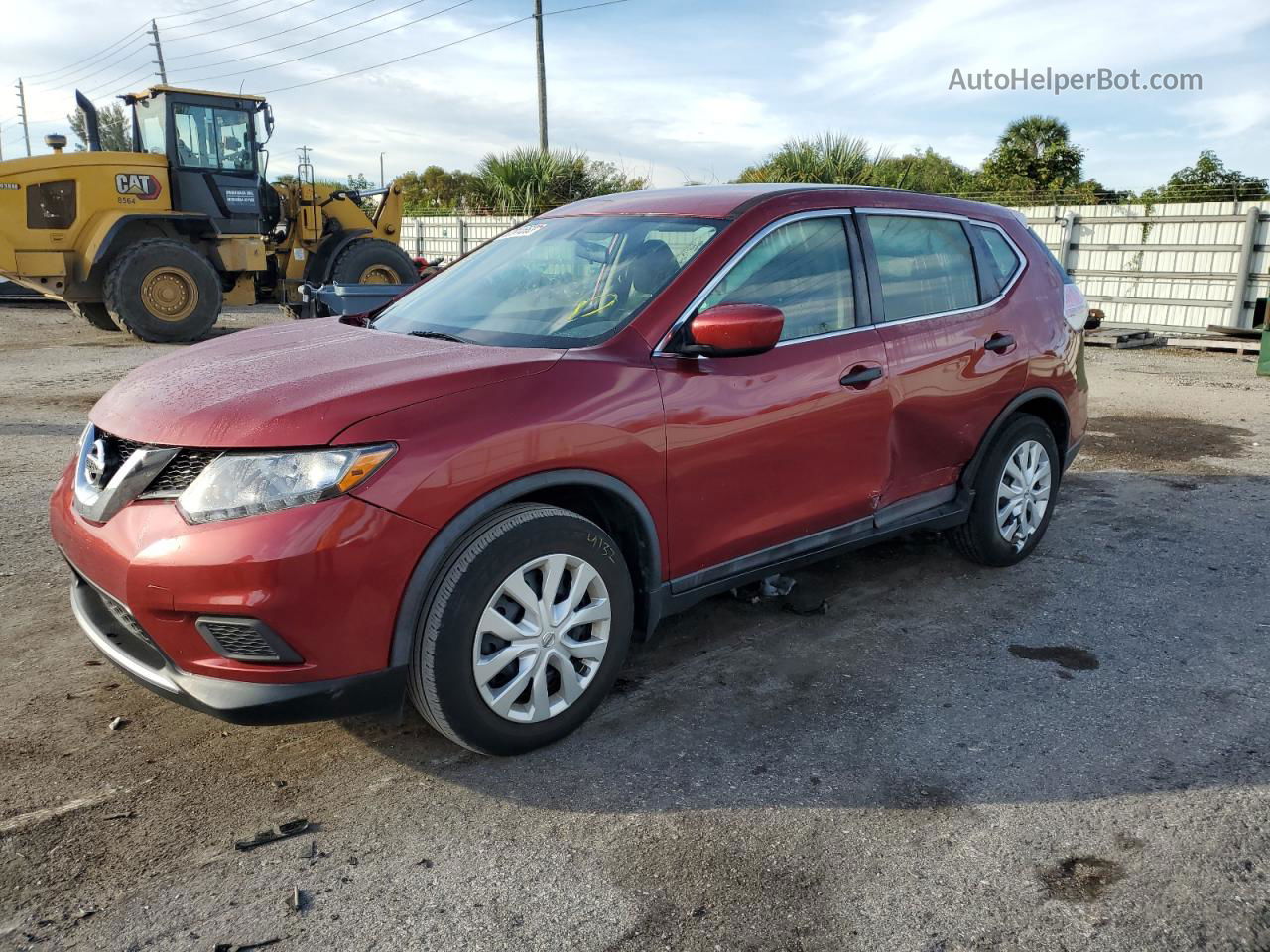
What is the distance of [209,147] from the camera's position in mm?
13680

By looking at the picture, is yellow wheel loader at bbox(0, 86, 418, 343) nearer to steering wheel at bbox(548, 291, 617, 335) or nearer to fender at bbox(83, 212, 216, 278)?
fender at bbox(83, 212, 216, 278)

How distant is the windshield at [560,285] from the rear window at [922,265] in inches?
34.1

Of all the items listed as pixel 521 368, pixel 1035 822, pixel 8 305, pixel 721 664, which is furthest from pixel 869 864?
pixel 8 305

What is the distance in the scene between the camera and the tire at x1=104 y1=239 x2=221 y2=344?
41.5 ft

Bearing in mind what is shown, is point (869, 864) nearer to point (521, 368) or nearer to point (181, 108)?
point (521, 368)

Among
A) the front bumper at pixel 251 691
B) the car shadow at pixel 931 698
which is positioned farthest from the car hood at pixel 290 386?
the car shadow at pixel 931 698

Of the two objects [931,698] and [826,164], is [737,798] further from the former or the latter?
[826,164]

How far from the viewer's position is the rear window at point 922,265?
4055mm

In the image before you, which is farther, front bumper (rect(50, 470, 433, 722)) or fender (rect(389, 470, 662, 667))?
fender (rect(389, 470, 662, 667))

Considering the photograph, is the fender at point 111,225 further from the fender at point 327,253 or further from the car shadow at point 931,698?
the car shadow at point 931,698

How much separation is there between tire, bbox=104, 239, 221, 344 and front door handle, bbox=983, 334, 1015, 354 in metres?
11.5

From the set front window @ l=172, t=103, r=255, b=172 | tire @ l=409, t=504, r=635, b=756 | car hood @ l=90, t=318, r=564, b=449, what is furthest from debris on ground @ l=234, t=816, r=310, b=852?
front window @ l=172, t=103, r=255, b=172

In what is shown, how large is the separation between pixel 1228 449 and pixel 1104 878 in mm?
6133

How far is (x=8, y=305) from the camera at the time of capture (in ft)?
60.8
